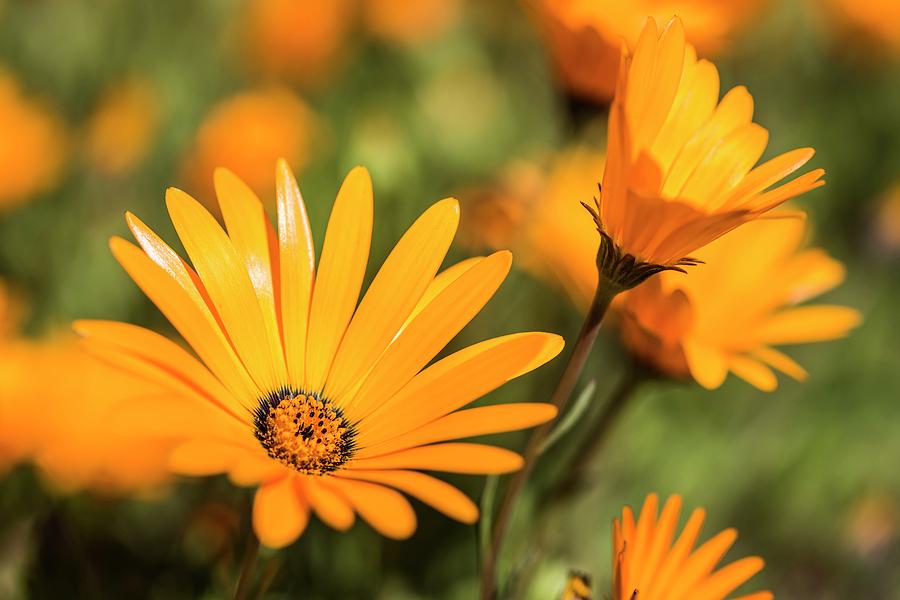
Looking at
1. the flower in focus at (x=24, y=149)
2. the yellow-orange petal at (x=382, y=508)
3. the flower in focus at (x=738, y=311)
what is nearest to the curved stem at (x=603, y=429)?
the flower in focus at (x=738, y=311)

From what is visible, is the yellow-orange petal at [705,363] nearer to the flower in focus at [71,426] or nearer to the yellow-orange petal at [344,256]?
the yellow-orange petal at [344,256]

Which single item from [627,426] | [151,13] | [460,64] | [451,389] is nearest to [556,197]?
[627,426]

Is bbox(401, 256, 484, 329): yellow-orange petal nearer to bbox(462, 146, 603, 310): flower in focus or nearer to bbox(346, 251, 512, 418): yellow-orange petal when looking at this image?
bbox(346, 251, 512, 418): yellow-orange petal

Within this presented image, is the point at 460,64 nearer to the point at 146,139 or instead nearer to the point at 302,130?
the point at 302,130

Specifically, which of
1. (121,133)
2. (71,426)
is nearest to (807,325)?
(71,426)

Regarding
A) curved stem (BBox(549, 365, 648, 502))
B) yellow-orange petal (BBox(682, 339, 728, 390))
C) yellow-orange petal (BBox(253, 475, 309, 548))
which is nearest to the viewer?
yellow-orange petal (BBox(253, 475, 309, 548))

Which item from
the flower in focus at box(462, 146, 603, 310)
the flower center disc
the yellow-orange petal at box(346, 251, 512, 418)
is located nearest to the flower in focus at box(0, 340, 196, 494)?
the flower center disc
